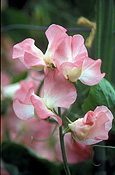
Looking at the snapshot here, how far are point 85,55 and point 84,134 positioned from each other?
1.6 inches

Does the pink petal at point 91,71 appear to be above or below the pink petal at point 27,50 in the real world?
below

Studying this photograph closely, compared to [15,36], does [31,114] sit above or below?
above

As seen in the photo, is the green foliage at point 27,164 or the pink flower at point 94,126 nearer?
the pink flower at point 94,126

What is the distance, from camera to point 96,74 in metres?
0.16

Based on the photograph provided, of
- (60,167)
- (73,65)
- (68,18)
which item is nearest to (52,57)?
(73,65)

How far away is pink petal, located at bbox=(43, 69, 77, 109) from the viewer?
154 mm

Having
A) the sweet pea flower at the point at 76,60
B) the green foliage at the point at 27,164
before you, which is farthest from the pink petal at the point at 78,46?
the green foliage at the point at 27,164

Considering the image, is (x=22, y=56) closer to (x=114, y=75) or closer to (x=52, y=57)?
(x=52, y=57)

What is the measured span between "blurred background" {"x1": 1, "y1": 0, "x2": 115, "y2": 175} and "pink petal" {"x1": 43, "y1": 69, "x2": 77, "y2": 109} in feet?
0.20

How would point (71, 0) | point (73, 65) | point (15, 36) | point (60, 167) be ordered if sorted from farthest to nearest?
point (15, 36)
point (71, 0)
point (60, 167)
point (73, 65)

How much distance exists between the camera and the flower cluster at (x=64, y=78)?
0.50 ft

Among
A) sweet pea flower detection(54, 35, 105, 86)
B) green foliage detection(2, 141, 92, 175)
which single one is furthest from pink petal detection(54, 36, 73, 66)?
green foliage detection(2, 141, 92, 175)

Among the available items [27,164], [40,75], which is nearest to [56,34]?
[27,164]

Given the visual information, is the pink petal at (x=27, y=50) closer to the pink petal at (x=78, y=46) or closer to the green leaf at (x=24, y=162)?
the pink petal at (x=78, y=46)
